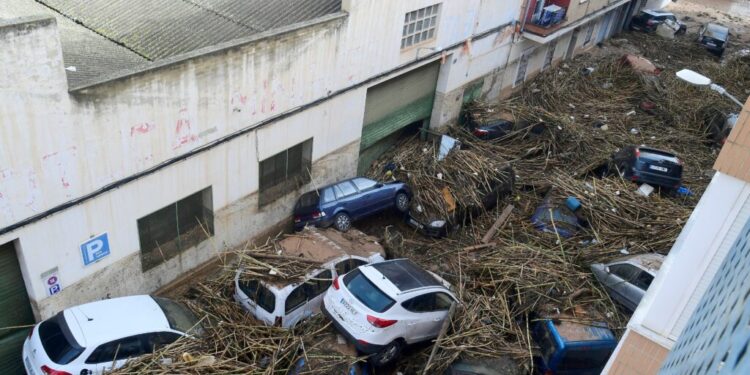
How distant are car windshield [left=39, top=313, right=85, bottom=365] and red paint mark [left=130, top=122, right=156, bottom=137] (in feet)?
10.9

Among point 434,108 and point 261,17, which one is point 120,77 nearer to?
point 261,17

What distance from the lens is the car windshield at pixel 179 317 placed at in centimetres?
1009

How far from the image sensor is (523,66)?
80.6ft

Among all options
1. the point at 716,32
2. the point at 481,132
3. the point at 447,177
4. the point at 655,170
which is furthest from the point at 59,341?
the point at 716,32

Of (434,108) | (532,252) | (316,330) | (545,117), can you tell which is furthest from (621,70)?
(316,330)

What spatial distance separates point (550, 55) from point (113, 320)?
74.3 feet

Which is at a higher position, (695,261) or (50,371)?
(695,261)

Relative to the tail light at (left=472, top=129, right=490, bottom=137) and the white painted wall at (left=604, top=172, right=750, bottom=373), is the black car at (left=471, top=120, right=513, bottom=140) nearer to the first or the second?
the tail light at (left=472, top=129, right=490, bottom=137)

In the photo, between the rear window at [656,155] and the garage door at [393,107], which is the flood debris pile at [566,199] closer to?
the garage door at [393,107]

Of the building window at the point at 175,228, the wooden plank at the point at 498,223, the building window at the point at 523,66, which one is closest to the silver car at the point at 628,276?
the wooden plank at the point at 498,223

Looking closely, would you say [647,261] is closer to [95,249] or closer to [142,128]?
[142,128]

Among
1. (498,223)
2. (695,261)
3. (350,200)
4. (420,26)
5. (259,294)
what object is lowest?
(498,223)

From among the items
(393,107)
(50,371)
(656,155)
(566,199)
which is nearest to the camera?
(50,371)

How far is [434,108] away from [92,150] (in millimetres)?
12291
